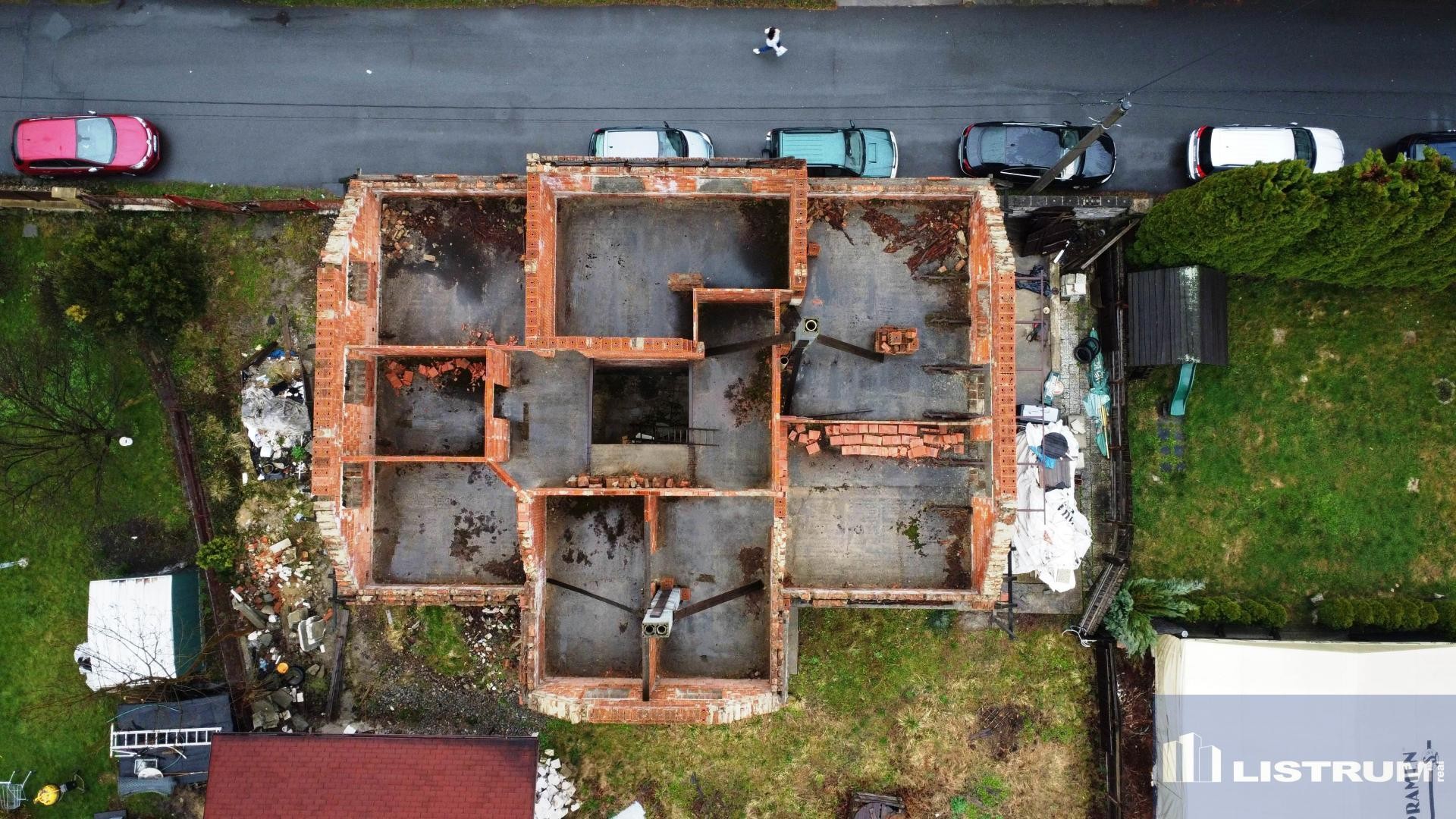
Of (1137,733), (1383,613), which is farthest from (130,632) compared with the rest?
(1383,613)

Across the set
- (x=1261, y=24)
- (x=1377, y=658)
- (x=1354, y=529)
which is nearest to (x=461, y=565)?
(x=1377, y=658)

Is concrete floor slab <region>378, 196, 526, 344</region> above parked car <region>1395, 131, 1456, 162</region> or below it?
below

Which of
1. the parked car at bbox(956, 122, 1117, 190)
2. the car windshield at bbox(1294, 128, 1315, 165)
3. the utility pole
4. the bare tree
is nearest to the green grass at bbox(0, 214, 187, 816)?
the bare tree

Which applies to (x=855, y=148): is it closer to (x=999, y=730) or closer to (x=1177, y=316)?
(x=1177, y=316)

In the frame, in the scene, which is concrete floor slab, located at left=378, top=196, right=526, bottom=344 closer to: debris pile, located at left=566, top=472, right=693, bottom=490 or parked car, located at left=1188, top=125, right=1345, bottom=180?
debris pile, located at left=566, top=472, right=693, bottom=490

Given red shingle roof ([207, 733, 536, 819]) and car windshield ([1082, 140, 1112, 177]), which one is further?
car windshield ([1082, 140, 1112, 177])
